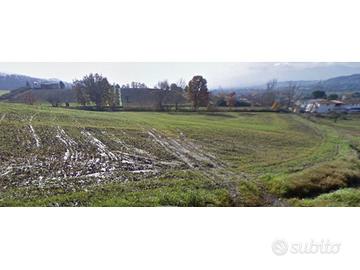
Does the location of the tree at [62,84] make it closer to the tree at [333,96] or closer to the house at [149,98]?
the house at [149,98]

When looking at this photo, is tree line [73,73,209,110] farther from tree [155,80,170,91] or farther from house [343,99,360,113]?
house [343,99,360,113]

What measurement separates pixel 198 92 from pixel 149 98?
766mm

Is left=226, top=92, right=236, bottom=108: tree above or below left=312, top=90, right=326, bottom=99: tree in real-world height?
below

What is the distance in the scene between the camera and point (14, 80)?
3.50 m

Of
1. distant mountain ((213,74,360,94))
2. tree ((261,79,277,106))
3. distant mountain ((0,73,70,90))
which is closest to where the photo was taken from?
distant mountain ((0,73,70,90))

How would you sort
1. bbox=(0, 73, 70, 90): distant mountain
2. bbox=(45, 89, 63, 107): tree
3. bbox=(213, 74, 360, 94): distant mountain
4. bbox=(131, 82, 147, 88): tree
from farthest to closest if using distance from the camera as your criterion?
bbox=(45, 89, 63, 107): tree < bbox=(131, 82, 147, 88): tree < bbox=(213, 74, 360, 94): distant mountain < bbox=(0, 73, 70, 90): distant mountain

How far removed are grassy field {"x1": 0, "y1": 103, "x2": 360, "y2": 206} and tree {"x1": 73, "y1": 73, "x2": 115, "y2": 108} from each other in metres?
0.21

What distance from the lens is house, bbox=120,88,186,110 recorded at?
3766 mm

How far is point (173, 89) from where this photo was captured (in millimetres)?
3752

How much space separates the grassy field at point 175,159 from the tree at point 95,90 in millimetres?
211

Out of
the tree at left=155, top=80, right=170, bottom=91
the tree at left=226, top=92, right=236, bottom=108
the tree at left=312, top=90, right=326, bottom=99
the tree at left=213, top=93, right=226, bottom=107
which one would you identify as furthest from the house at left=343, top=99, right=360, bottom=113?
the tree at left=155, top=80, right=170, bottom=91

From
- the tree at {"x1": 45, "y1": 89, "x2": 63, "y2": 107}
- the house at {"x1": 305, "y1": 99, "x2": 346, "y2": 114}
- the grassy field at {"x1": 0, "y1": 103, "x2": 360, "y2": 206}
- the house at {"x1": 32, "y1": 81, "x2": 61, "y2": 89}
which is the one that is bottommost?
the grassy field at {"x1": 0, "y1": 103, "x2": 360, "y2": 206}

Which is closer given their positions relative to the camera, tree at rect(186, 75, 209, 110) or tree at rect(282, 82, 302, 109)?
tree at rect(186, 75, 209, 110)
